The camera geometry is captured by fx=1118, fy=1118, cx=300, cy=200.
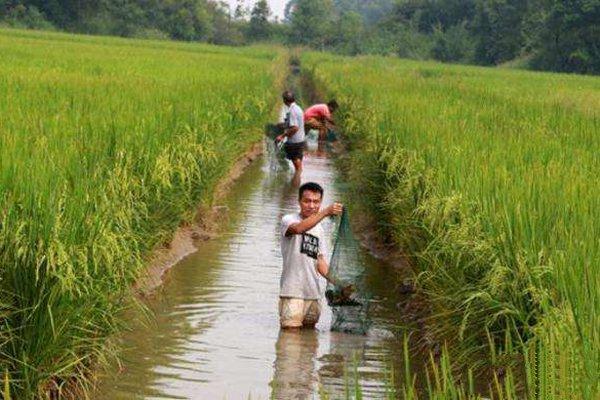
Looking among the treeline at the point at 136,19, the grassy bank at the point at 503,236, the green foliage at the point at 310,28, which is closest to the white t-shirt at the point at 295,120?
the grassy bank at the point at 503,236

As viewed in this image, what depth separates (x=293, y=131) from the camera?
1491 centimetres

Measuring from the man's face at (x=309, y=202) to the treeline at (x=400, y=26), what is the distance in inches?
2033

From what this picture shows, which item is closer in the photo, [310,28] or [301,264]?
[301,264]

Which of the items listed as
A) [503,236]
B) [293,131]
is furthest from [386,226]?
[293,131]

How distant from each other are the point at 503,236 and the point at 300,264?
5.82 feet

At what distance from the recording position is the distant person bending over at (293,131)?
1490 centimetres

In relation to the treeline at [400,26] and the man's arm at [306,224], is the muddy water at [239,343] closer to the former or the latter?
the man's arm at [306,224]

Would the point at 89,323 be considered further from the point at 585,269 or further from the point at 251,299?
the point at 251,299

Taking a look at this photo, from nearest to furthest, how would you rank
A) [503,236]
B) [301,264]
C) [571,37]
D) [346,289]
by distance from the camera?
[503,236] → [346,289] → [301,264] → [571,37]

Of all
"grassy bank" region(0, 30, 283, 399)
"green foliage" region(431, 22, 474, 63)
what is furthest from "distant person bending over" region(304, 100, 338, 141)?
"green foliage" region(431, 22, 474, 63)

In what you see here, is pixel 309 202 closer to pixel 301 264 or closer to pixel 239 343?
pixel 301 264

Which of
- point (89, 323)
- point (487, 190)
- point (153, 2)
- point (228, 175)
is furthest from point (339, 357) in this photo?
point (153, 2)

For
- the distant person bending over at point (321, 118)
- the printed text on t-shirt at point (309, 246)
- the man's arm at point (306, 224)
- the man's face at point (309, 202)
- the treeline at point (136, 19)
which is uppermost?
the man's face at point (309, 202)

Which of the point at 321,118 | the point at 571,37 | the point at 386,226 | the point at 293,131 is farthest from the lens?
the point at 571,37
